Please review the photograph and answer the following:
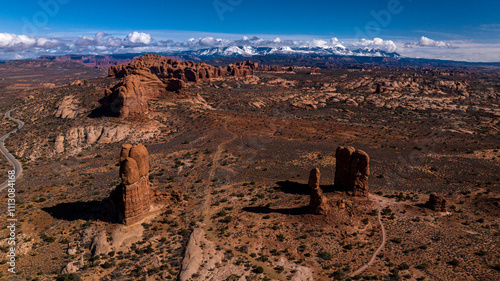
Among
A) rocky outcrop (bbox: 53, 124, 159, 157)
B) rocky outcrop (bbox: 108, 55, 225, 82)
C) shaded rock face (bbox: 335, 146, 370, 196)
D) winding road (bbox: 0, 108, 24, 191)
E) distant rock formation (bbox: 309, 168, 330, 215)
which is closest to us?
distant rock formation (bbox: 309, 168, 330, 215)

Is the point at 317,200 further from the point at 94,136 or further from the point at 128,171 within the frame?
the point at 94,136

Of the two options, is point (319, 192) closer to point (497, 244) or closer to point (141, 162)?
point (497, 244)

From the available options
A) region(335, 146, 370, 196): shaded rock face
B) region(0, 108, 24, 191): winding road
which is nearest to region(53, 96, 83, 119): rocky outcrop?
region(0, 108, 24, 191): winding road

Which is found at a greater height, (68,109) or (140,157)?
(68,109)

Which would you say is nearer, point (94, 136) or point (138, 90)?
point (94, 136)

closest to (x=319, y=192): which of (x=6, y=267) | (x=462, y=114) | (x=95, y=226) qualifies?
(x=95, y=226)

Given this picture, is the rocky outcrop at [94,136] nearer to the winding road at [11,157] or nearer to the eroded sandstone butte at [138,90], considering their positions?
the eroded sandstone butte at [138,90]

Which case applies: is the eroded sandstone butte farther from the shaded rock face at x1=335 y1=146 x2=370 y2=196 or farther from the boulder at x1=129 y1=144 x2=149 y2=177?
the shaded rock face at x1=335 y1=146 x2=370 y2=196

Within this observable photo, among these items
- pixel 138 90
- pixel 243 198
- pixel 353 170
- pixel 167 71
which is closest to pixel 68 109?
pixel 138 90

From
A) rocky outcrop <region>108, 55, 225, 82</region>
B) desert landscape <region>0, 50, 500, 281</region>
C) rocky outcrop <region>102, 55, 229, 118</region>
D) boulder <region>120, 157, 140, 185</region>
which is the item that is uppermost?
rocky outcrop <region>108, 55, 225, 82</region>
